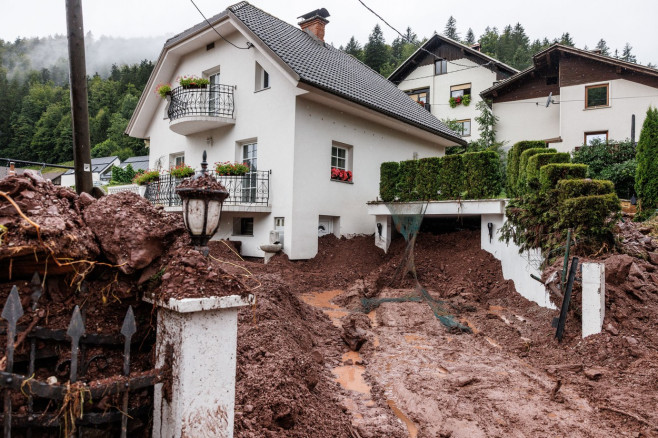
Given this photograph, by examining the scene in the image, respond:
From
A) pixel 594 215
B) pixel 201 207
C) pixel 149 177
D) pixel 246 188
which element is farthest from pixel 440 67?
pixel 201 207

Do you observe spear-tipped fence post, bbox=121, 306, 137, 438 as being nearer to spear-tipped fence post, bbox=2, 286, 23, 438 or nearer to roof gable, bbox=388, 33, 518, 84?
spear-tipped fence post, bbox=2, 286, 23, 438

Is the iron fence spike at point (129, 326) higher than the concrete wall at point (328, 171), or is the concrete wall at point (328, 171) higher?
the concrete wall at point (328, 171)

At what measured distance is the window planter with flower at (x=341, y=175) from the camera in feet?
40.6

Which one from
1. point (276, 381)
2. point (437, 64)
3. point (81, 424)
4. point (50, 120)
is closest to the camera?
point (81, 424)

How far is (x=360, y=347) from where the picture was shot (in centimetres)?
542

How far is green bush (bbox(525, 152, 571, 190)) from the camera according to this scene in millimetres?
7676

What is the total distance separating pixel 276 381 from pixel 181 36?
46.5 ft

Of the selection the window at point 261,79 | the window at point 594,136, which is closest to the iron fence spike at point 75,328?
the window at point 261,79

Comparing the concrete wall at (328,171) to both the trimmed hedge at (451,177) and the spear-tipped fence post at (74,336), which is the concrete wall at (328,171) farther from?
the spear-tipped fence post at (74,336)

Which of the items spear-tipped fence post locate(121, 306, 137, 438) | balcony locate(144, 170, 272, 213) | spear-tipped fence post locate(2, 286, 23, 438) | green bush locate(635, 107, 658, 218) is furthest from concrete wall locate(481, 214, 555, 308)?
spear-tipped fence post locate(2, 286, 23, 438)

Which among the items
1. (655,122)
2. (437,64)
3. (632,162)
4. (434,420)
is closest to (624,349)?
(434,420)

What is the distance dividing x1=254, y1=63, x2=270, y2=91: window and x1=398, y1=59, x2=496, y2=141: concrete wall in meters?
18.0

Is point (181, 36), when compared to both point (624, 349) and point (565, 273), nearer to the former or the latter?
point (565, 273)

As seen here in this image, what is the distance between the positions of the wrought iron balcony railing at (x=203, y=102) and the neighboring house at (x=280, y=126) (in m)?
0.04
